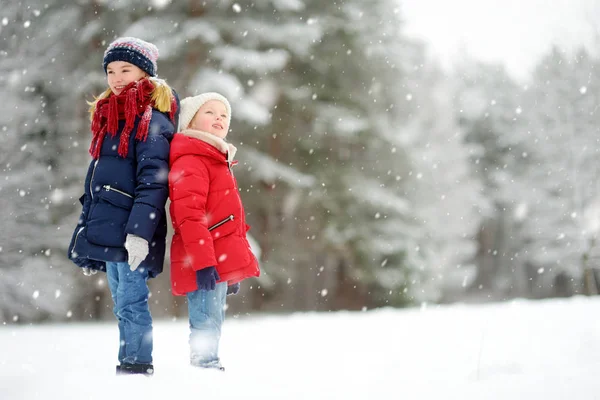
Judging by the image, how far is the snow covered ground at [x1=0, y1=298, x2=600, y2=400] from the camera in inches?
131

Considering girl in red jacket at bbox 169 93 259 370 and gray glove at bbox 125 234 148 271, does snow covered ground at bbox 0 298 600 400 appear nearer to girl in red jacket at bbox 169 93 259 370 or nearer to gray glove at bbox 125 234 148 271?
girl in red jacket at bbox 169 93 259 370

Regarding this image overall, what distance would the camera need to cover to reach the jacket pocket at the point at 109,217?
3.45 meters

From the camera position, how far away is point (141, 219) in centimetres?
337

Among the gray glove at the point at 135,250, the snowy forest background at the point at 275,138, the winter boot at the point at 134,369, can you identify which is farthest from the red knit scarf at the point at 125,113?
the snowy forest background at the point at 275,138

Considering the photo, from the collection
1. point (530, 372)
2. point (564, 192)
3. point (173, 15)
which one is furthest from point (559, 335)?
point (564, 192)

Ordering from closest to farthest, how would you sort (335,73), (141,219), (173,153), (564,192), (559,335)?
(141,219) < (173,153) < (559,335) < (335,73) < (564,192)

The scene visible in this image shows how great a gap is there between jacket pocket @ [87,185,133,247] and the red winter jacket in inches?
11.3

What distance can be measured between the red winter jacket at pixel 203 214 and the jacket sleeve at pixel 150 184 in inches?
2.4

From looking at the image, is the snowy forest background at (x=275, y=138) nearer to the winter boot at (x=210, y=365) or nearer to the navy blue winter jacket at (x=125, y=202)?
the winter boot at (x=210, y=365)

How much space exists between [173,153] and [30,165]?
774 cm

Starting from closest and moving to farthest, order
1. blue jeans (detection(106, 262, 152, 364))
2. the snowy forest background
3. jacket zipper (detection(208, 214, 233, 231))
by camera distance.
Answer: blue jeans (detection(106, 262, 152, 364))
jacket zipper (detection(208, 214, 233, 231))
the snowy forest background

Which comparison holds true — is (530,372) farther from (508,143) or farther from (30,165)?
(508,143)

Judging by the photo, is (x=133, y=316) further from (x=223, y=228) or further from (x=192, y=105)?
(x=192, y=105)

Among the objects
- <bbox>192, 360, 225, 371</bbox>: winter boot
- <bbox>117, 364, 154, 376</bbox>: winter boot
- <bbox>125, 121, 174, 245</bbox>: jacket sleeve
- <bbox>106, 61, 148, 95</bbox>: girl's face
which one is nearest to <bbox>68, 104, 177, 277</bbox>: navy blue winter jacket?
<bbox>125, 121, 174, 245</bbox>: jacket sleeve
